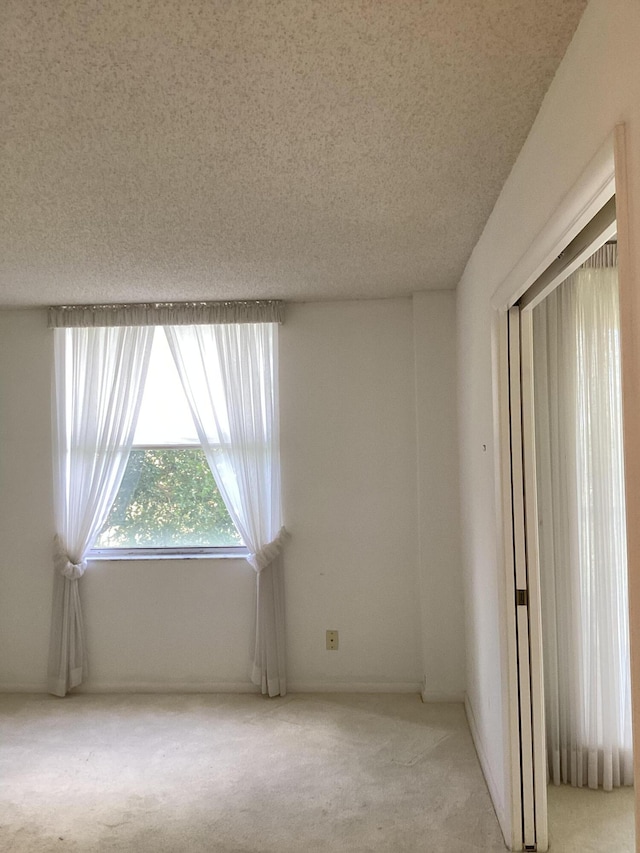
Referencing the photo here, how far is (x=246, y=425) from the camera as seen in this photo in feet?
14.5

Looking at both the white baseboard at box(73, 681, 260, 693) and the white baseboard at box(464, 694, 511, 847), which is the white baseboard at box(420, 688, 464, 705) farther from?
the white baseboard at box(73, 681, 260, 693)

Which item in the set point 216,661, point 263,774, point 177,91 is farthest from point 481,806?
point 177,91

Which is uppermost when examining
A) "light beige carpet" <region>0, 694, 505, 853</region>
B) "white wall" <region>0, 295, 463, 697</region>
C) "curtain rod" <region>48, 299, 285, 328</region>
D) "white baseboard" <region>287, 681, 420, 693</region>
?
"curtain rod" <region>48, 299, 285, 328</region>

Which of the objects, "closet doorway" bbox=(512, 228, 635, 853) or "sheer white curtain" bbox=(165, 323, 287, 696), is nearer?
"closet doorway" bbox=(512, 228, 635, 853)

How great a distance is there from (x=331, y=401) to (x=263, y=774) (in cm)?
218

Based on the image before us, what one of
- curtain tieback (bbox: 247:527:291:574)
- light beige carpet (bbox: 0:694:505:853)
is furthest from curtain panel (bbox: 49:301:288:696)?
light beige carpet (bbox: 0:694:505:853)

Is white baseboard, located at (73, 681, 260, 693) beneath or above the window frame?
beneath

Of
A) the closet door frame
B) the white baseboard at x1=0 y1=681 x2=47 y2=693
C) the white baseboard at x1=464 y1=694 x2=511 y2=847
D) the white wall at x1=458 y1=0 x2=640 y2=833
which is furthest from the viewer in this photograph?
the white baseboard at x1=0 y1=681 x2=47 y2=693

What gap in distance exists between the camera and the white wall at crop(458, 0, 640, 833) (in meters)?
1.26

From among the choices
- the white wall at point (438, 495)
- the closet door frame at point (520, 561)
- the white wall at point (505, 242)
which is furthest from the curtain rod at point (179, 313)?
the closet door frame at point (520, 561)

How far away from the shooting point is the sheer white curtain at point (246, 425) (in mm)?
4359

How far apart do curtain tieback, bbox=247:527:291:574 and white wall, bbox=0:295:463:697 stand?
0.31ft

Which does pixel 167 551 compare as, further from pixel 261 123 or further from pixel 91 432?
pixel 261 123

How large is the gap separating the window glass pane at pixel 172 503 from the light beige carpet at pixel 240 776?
987 mm
